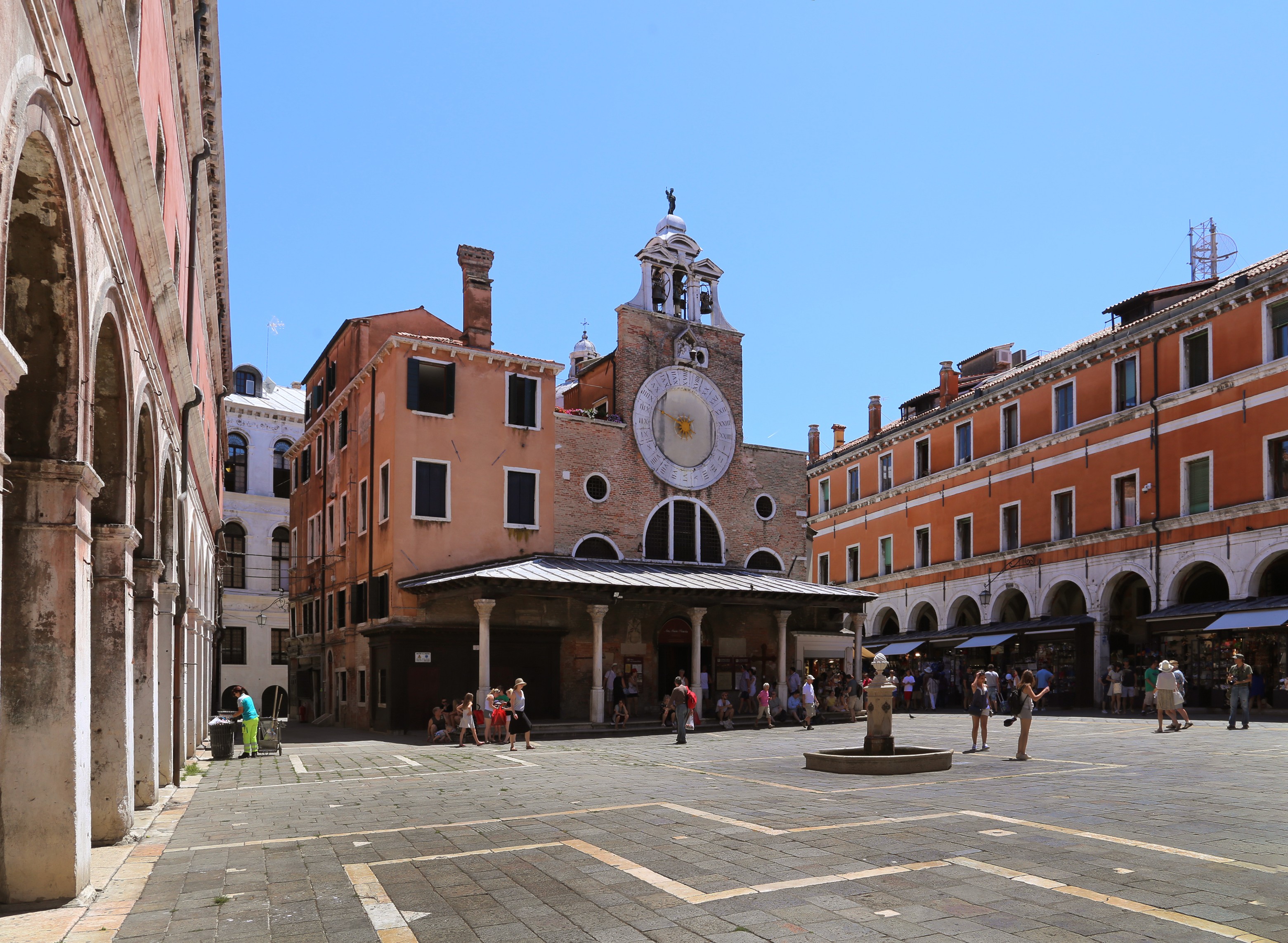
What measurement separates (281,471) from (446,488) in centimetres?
2168

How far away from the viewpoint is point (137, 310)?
1035cm

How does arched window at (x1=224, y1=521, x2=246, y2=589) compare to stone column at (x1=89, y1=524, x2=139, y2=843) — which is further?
arched window at (x1=224, y1=521, x2=246, y2=589)

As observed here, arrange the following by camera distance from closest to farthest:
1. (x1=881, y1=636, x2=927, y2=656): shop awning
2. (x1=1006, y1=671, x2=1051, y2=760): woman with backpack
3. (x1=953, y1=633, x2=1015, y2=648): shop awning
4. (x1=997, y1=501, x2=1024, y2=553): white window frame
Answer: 1. (x1=1006, y1=671, x2=1051, y2=760): woman with backpack
2. (x1=953, y1=633, x2=1015, y2=648): shop awning
3. (x1=997, y1=501, x2=1024, y2=553): white window frame
4. (x1=881, y1=636, x2=927, y2=656): shop awning

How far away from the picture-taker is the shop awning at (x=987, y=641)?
3653 centimetres

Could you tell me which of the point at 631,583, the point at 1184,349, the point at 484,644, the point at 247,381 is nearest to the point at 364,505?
the point at 484,644

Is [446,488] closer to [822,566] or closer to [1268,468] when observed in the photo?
[1268,468]

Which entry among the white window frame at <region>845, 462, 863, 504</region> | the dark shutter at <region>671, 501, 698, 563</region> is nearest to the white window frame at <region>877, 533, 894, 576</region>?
the white window frame at <region>845, 462, 863, 504</region>

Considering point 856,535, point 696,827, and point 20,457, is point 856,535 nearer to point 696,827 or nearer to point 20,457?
point 696,827

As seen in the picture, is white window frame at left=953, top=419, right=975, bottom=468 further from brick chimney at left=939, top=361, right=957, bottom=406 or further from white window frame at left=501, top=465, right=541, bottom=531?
white window frame at left=501, top=465, right=541, bottom=531

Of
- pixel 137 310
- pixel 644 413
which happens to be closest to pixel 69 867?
pixel 137 310

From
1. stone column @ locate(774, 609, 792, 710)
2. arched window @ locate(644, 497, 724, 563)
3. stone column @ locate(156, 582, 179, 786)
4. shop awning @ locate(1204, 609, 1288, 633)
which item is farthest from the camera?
arched window @ locate(644, 497, 724, 563)

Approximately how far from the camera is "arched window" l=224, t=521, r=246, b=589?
146 ft

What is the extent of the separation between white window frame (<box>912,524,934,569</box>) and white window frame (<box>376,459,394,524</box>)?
76.7 ft

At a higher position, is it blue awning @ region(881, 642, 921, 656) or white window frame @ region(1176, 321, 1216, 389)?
white window frame @ region(1176, 321, 1216, 389)
